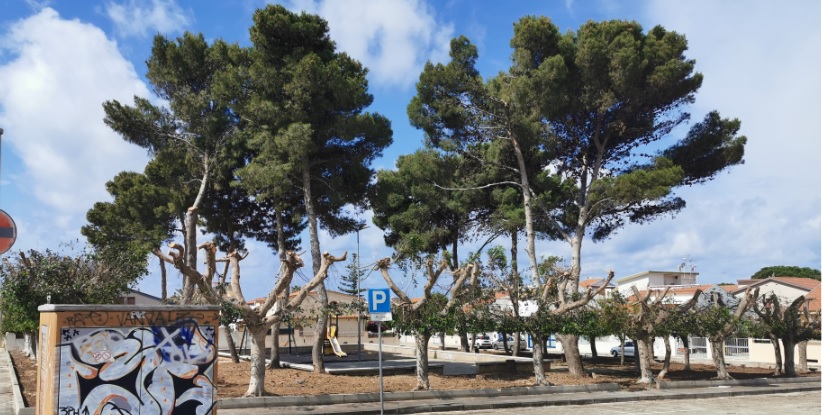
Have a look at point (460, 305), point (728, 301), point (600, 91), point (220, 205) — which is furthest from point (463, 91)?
point (728, 301)

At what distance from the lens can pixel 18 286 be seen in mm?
24984

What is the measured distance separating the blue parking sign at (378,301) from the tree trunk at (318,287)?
8095 millimetres

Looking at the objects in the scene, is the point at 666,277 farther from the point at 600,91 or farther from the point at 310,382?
the point at 310,382

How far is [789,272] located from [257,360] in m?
91.1

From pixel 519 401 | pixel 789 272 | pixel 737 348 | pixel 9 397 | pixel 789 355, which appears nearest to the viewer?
pixel 9 397

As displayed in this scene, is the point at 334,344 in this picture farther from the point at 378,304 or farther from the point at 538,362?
the point at 378,304

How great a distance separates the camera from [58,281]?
24.9 meters

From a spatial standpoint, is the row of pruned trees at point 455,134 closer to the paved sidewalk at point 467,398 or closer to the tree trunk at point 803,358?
the paved sidewalk at point 467,398

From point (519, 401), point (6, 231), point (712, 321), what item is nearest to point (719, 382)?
point (712, 321)

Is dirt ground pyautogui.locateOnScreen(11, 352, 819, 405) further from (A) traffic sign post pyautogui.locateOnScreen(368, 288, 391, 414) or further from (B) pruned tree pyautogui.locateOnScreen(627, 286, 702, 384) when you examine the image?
(A) traffic sign post pyautogui.locateOnScreen(368, 288, 391, 414)

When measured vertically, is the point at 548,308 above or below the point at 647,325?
above

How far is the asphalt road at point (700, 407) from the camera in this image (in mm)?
18219

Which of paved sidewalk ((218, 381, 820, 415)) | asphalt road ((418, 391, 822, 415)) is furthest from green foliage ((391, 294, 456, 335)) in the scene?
asphalt road ((418, 391, 822, 415))

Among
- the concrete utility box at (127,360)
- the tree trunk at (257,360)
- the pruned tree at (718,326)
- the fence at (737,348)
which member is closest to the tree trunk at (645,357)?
the pruned tree at (718,326)
